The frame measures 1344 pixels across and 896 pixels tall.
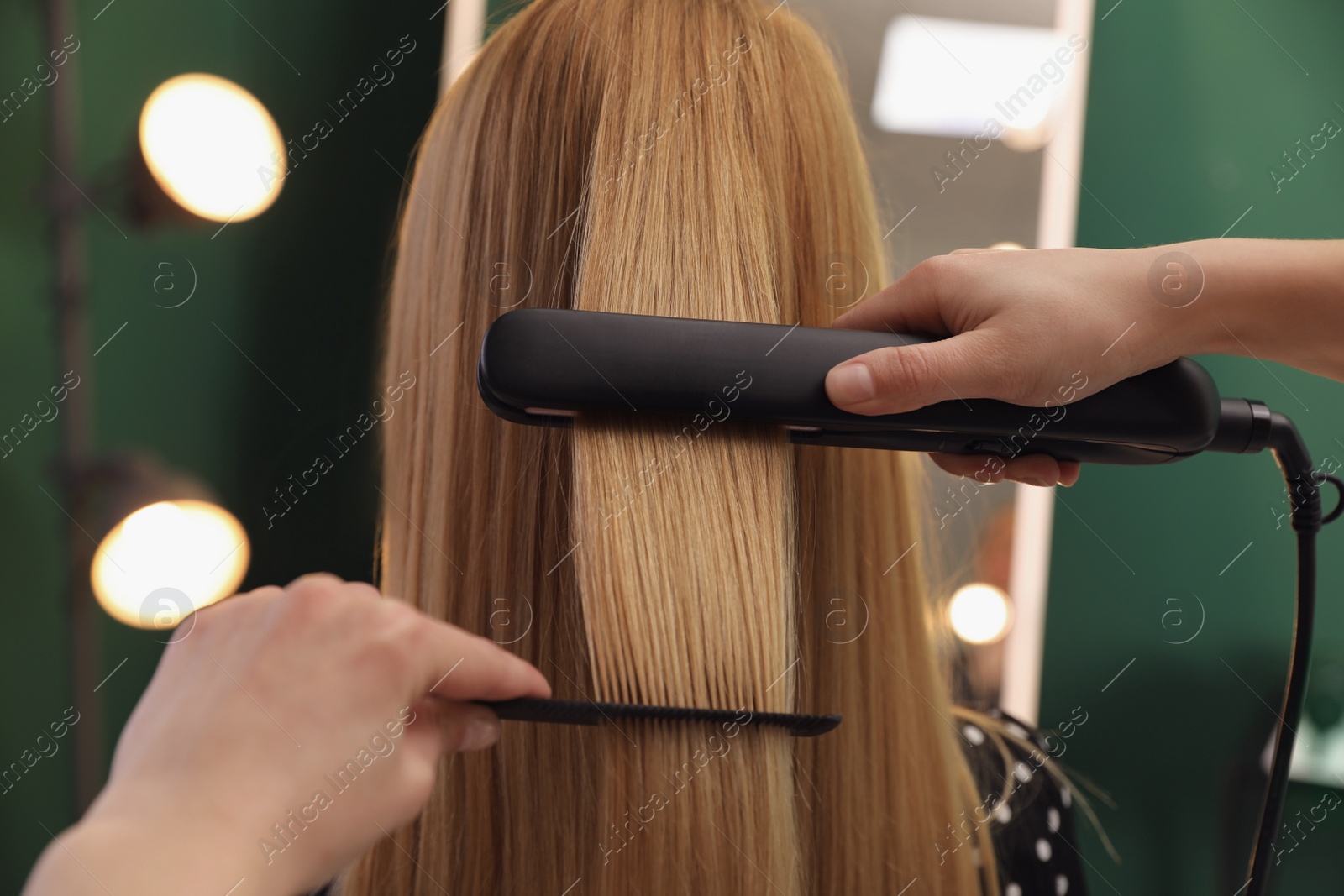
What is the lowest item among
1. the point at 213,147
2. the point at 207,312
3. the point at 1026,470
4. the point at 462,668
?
the point at 1026,470

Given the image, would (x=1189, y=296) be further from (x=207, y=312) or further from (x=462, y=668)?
(x=207, y=312)

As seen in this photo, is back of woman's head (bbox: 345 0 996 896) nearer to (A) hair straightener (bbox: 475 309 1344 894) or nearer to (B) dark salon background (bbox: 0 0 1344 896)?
(A) hair straightener (bbox: 475 309 1344 894)

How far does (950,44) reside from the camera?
2.46 ft

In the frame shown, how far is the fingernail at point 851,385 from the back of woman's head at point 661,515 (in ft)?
0.19

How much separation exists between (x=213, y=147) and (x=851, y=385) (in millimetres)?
655

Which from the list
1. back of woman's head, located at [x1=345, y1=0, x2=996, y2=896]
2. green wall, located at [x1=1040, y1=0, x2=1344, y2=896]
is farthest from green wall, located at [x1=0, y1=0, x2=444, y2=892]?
green wall, located at [x1=1040, y1=0, x2=1344, y2=896]

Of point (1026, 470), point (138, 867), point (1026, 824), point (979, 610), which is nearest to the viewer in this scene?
point (138, 867)

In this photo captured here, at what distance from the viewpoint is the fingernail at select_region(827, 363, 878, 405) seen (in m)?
0.34

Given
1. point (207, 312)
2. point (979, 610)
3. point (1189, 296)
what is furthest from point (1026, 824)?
point (207, 312)

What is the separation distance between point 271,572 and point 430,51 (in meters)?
0.53

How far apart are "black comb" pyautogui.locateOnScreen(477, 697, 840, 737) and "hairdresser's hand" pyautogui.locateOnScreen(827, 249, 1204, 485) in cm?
16

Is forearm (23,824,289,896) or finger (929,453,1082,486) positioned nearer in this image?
forearm (23,824,289,896)

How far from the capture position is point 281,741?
0.91 ft

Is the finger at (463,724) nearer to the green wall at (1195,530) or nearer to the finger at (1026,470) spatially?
the finger at (1026,470)
